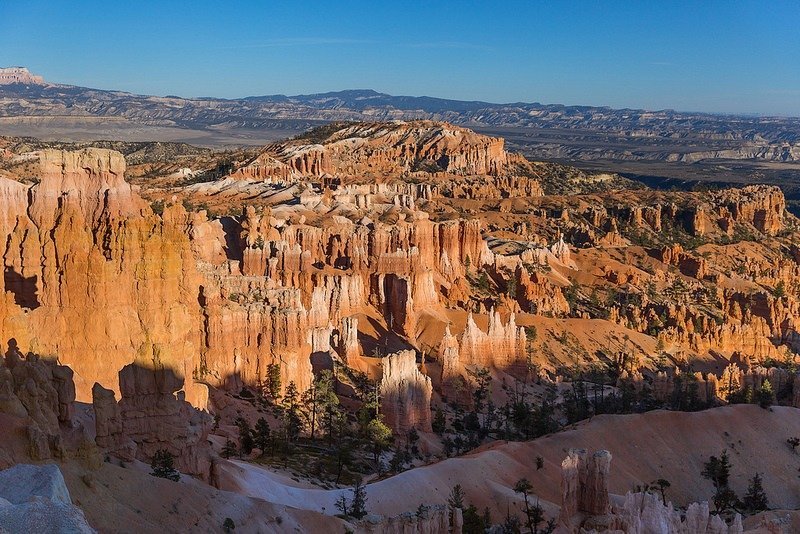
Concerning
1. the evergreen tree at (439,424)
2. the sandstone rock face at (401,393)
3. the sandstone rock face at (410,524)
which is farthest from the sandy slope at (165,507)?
the evergreen tree at (439,424)

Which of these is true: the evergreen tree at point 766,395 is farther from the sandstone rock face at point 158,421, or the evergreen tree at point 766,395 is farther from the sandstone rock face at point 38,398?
the sandstone rock face at point 38,398

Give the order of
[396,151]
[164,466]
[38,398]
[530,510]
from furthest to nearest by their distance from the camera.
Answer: [396,151]
[530,510]
[164,466]
[38,398]

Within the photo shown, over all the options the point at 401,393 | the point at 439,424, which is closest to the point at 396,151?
the point at 439,424

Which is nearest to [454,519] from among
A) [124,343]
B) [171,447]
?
[171,447]

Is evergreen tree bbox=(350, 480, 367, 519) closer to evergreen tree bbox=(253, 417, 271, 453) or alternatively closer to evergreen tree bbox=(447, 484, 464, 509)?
evergreen tree bbox=(447, 484, 464, 509)

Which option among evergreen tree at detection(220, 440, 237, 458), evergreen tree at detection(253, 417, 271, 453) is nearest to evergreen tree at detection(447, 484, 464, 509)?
evergreen tree at detection(253, 417, 271, 453)

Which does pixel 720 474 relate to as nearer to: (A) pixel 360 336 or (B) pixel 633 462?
(B) pixel 633 462

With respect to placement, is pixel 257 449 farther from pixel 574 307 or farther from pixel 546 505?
pixel 574 307
